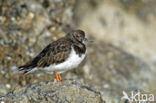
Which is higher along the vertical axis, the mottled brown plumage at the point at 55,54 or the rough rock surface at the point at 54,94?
the mottled brown plumage at the point at 55,54

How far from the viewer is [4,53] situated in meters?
15.3

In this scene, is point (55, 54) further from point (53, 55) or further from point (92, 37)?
point (92, 37)

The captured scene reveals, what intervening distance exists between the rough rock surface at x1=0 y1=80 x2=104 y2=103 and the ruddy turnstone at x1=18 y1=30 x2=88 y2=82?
34.2 inches

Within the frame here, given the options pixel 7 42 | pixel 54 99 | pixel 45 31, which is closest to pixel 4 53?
pixel 7 42

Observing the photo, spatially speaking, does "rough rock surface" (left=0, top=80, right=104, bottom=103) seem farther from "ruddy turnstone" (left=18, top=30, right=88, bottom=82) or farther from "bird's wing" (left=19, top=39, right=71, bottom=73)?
"bird's wing" (left=19, top=39, right=71, bottom=73)

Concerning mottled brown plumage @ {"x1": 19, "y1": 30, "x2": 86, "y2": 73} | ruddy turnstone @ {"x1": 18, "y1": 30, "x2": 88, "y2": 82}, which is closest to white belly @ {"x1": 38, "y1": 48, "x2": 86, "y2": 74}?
ruddy turnstone @ {"x1": 18, "y1": 30, "x2": 88, "y2": 82}

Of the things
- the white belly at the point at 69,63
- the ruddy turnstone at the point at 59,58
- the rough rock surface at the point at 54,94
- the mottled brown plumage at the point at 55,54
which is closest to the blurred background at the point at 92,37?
the mottled brown plumage at the point at 55,54

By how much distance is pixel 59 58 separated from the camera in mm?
11273

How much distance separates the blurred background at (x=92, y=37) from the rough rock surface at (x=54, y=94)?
13.5 feet

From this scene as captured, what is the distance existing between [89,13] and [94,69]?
6.59 metres

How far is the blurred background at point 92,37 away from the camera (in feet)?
51.2

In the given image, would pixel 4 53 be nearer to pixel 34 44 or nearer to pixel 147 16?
pixel 34 44

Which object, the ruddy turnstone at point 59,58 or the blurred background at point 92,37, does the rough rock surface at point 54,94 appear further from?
the blurred background at point 92,37

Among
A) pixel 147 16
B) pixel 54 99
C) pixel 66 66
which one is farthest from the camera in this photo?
pixel 147 16
